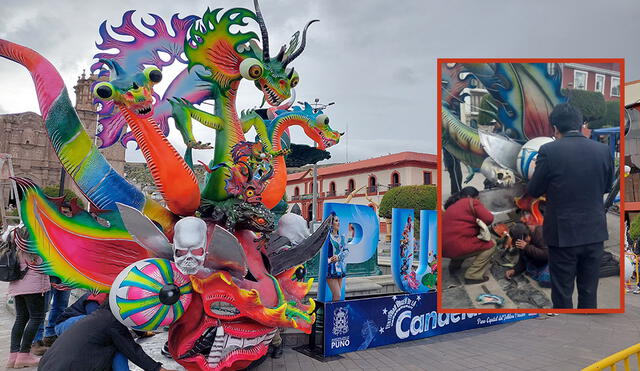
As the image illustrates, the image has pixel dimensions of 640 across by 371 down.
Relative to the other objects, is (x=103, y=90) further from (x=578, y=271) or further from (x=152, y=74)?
(x=578, y=271)

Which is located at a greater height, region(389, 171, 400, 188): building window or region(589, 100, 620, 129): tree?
region(389, 171, 400, 188): building window

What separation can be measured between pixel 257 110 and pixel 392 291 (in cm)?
500

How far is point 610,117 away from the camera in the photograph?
12.1ft

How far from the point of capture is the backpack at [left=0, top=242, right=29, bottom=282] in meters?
5.36

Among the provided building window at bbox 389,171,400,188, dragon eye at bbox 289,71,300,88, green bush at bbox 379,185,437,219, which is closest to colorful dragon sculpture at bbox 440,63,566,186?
dragon eye at bbox 289,71,300,88

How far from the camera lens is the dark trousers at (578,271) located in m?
3.67

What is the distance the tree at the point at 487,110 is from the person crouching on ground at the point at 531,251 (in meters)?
0.95

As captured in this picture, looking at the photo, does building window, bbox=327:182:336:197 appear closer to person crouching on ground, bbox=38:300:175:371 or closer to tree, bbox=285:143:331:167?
tree, bbox=285:143:331:167

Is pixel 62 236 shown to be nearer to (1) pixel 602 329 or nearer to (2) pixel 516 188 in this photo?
(2) pixel 516 188

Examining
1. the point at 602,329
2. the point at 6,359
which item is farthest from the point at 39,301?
the point at 602,329

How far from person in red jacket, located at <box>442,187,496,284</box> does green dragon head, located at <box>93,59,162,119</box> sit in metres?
3.35

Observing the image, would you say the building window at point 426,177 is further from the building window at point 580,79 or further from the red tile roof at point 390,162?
the building window at point 580,79

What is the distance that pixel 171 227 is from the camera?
17.4 feet

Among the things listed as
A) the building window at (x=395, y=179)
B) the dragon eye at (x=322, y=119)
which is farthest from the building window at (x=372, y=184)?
the dragon eye at (x=322, y=119)
